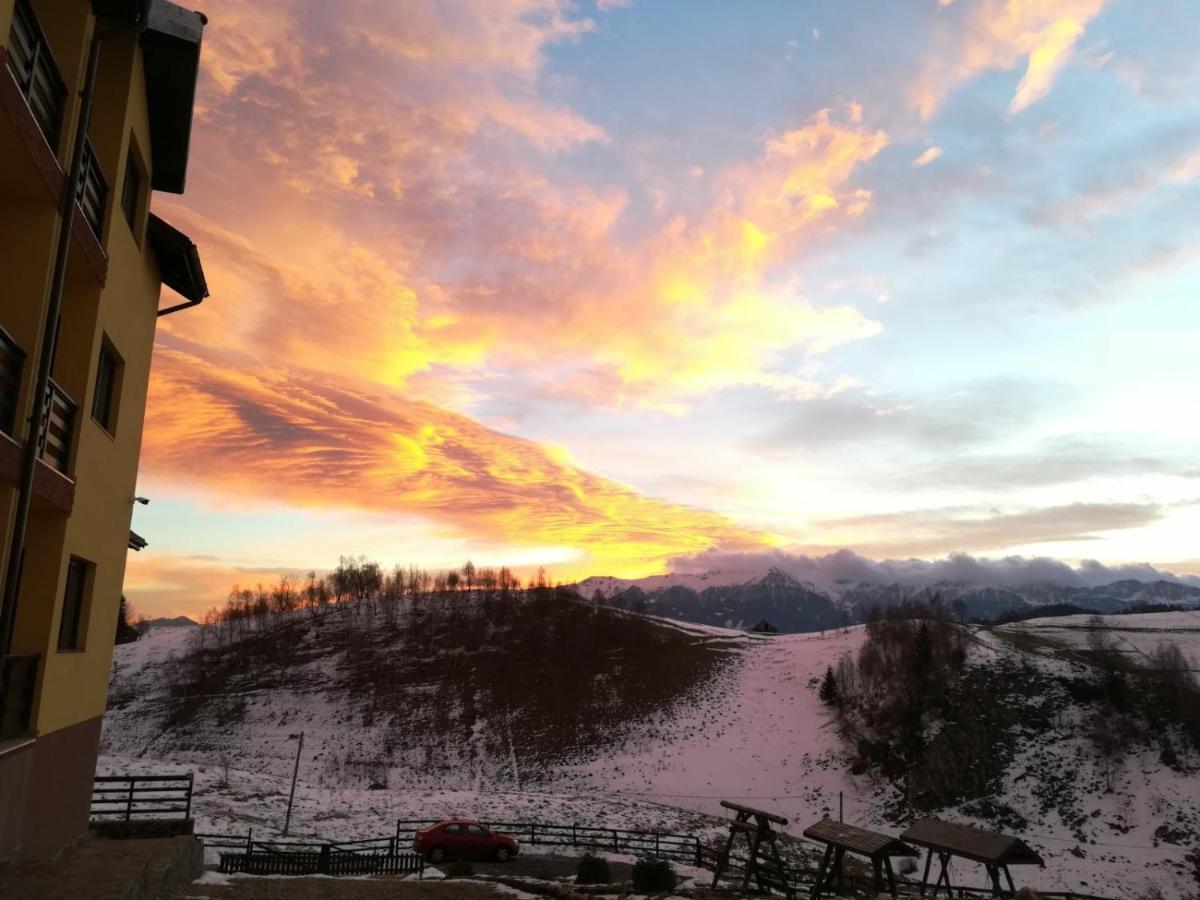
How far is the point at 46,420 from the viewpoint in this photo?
1048 cm

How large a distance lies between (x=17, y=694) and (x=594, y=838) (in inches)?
1072

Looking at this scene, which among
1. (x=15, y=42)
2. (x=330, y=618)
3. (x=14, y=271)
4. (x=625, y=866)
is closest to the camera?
(x=15, y=42)

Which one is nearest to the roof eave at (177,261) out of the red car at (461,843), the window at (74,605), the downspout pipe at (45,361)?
the downspout pipe at (45,361)

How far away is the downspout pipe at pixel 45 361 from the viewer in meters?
9.67

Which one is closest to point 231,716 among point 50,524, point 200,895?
point 200,895

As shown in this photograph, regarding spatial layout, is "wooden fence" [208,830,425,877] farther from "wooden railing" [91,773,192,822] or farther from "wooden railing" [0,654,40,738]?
"wooden railing" [0,654,40,738]

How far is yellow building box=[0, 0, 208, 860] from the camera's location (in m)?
9.67

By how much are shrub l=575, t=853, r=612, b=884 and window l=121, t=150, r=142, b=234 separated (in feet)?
72.3

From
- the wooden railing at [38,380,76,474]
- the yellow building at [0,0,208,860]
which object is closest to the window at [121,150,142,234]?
the yellow building at [0,0,208,860]

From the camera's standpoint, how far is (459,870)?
25.8 m

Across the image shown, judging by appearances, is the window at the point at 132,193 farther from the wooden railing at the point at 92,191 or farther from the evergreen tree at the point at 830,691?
the evergreen tree at the point at 830,691

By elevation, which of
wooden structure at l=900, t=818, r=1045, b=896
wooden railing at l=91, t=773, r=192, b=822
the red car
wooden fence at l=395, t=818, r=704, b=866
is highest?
wooden railing at l=91, t=773, r=192, b=822

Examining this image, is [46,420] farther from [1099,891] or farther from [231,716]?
[231,716]

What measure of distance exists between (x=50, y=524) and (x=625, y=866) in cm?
2403
